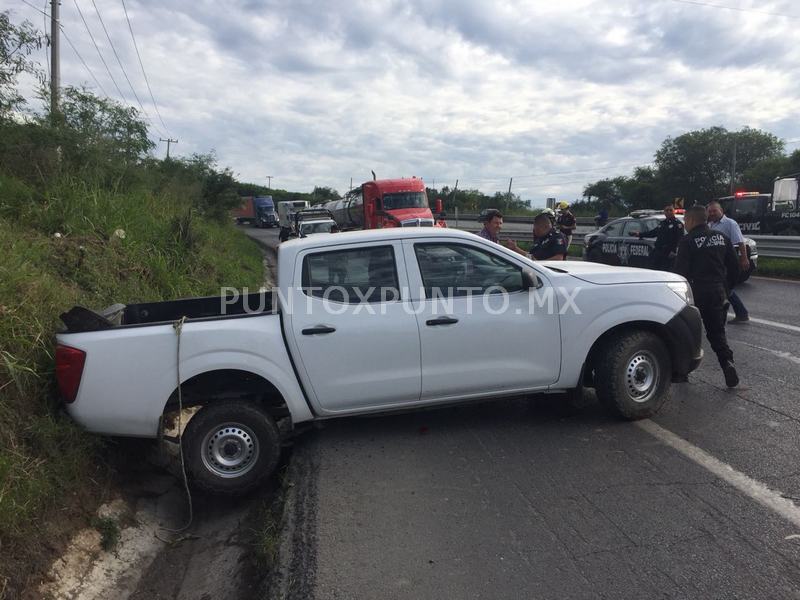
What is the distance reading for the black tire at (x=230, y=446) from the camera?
4328 mm

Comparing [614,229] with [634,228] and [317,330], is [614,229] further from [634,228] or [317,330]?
[317,330]

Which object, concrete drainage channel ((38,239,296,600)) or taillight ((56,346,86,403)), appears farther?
taillight ((56,346,86,403))

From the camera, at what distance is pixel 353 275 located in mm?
4676

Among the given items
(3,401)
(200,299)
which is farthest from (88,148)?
(3,401)

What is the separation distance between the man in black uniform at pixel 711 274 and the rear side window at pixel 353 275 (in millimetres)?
3237

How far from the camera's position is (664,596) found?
286cm

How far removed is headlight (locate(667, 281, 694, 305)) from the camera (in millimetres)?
5117

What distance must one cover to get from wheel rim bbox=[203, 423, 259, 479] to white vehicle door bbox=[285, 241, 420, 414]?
547mm

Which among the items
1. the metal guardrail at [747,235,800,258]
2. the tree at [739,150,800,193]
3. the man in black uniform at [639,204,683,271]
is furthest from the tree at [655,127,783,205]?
the man in black uniform at [639,204,683,271]

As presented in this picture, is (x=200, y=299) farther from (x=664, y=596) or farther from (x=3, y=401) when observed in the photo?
(x=664, y=596)

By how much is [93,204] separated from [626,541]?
8297 mm

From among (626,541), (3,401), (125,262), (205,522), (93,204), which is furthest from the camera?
(93,204)

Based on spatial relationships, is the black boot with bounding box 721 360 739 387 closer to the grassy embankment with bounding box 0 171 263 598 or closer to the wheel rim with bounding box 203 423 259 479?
the wheel rim with bounding box 203 423 259 479

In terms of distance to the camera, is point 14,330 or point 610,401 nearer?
point 14,330
